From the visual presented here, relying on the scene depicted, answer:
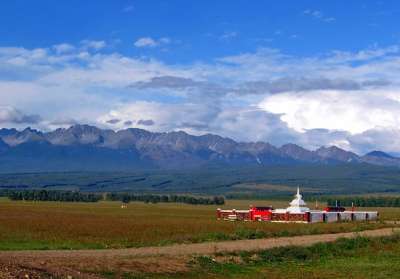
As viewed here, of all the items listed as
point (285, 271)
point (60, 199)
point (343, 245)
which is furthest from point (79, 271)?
point (60, 199)

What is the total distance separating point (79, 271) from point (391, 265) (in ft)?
56.4

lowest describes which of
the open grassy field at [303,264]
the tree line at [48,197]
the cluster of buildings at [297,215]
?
the open grassy field at [303,264]

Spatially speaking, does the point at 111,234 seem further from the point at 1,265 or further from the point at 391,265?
the point at 1,265

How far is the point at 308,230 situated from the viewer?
6444 cm

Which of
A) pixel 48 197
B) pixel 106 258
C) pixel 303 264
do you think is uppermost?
pixel 48 197

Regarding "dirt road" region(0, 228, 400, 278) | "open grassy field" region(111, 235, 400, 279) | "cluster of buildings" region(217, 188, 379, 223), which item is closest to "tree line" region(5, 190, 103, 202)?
"cluster of buildings" region(217, 188, 379, 223)

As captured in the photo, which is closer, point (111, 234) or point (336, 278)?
point (336, 278)

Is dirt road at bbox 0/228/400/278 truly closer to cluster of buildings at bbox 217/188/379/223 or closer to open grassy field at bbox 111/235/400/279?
open grassy field at bbox 111/235/400/279

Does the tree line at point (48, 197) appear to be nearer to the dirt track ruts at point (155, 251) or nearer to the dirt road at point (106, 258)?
the dirt track ruts at point (155, 251)

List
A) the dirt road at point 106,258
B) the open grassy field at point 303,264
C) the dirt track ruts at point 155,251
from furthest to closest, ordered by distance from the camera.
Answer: the dirt track ruts at point 155,251 → the open grassy field at point 303,264 → the dirt road at point 106,258

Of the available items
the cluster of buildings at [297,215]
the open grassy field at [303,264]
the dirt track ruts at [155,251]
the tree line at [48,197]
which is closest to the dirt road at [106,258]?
the dirt track ruts at [155,251]

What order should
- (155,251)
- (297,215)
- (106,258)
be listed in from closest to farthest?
1. (106,258)
2. (155,251)
3. (297,215)

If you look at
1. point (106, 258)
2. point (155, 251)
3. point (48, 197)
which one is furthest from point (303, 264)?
point (48, 197)

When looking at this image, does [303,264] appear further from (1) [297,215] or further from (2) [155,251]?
(1) [297,215]
